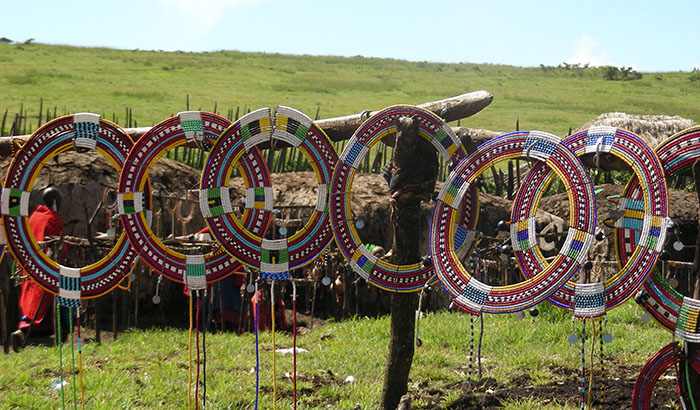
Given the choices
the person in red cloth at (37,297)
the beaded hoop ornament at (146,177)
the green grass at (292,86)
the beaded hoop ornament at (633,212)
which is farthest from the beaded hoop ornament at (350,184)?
the green grass at (292,86)

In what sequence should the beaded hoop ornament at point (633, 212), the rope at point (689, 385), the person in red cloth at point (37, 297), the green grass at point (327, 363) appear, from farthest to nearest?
the person in red cloth at point (37, 297), the green grass at point (327, 363), the rope at point (689, 385), the beaded hoop ornament at point (633, 212)

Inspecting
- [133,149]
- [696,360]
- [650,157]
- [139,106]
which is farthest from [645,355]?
[139,106]

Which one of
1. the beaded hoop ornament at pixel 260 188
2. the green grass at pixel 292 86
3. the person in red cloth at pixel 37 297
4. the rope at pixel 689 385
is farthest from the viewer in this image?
the green grass at pixel 292 86

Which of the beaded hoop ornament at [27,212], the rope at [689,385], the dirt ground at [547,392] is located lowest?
the dirt ground at [547,392]

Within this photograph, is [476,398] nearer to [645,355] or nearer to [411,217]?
[411,217]

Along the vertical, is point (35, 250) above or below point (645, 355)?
above

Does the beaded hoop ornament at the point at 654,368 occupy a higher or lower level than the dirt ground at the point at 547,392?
higher

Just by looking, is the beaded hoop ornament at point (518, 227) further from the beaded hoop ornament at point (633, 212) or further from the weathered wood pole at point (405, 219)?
the weathered wood pole at point (405, 219)

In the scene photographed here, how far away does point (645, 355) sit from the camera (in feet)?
26.0

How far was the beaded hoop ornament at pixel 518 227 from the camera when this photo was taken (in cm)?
457

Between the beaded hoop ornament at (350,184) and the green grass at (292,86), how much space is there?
2712 cm

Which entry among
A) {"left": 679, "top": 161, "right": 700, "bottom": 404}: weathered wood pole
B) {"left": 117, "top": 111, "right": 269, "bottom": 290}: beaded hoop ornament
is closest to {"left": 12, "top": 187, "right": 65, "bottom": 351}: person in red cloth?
{"left": 117, "top": 111, "right": 269, "bottom": 290}: beaded hoop ornament

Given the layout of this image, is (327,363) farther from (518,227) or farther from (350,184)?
(518,227)

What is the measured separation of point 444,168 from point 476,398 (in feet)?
53.9
